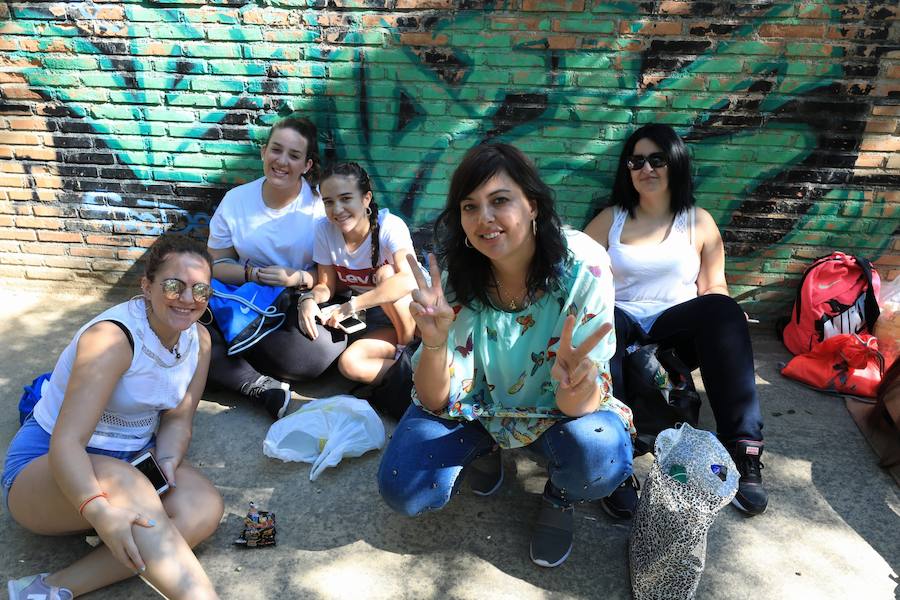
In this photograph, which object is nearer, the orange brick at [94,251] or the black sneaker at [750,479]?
the black sneaker at [750,479]

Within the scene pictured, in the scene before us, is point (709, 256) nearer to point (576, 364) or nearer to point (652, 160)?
point (652, 160)

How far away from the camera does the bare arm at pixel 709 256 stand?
10.8ft

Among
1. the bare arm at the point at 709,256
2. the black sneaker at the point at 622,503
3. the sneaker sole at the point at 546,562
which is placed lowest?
the sneaker sole at the point at 546,562

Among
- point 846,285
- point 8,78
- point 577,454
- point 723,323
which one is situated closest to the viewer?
point 577,454

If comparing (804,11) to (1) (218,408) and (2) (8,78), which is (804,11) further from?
(2) (8,78)

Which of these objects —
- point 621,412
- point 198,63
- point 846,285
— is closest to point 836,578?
point 621,412

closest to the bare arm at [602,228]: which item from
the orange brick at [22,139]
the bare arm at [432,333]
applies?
the bare arm at [432,333]

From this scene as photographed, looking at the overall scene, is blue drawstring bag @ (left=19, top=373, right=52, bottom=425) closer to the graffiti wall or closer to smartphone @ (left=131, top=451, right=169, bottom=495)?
smartphone @ (left=131, top=451, right=169, bottom=495)

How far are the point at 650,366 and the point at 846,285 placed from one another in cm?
152

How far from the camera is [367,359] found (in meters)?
3.30

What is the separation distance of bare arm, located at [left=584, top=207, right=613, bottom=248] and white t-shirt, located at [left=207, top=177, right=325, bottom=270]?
1.42m

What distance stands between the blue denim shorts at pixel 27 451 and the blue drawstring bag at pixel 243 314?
926 millimetres

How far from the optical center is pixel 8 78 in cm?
A: 391

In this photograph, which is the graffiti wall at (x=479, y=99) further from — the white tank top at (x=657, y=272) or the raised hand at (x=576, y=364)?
the raised hand at (x=576, y=364)
